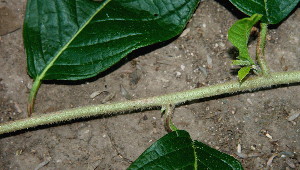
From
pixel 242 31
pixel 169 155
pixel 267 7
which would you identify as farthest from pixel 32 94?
pixel 267 7

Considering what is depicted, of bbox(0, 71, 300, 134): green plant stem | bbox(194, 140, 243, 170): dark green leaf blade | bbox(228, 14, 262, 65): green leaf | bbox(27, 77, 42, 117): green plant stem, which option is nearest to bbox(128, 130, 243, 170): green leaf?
bbox(194, 140, 243, 170): dark green leaf blade

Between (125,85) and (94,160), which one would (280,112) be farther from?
(94,160)

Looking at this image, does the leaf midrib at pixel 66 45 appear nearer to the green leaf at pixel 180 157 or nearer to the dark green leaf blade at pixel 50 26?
the dark green leaf blade at pixel 50 26

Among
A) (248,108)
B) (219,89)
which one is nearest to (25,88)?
(219,89)

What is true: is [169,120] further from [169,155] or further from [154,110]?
[154,110]

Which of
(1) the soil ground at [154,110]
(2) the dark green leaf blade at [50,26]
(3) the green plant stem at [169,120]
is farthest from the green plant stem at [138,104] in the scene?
(2) the dark green leaf blade at [50,26]
